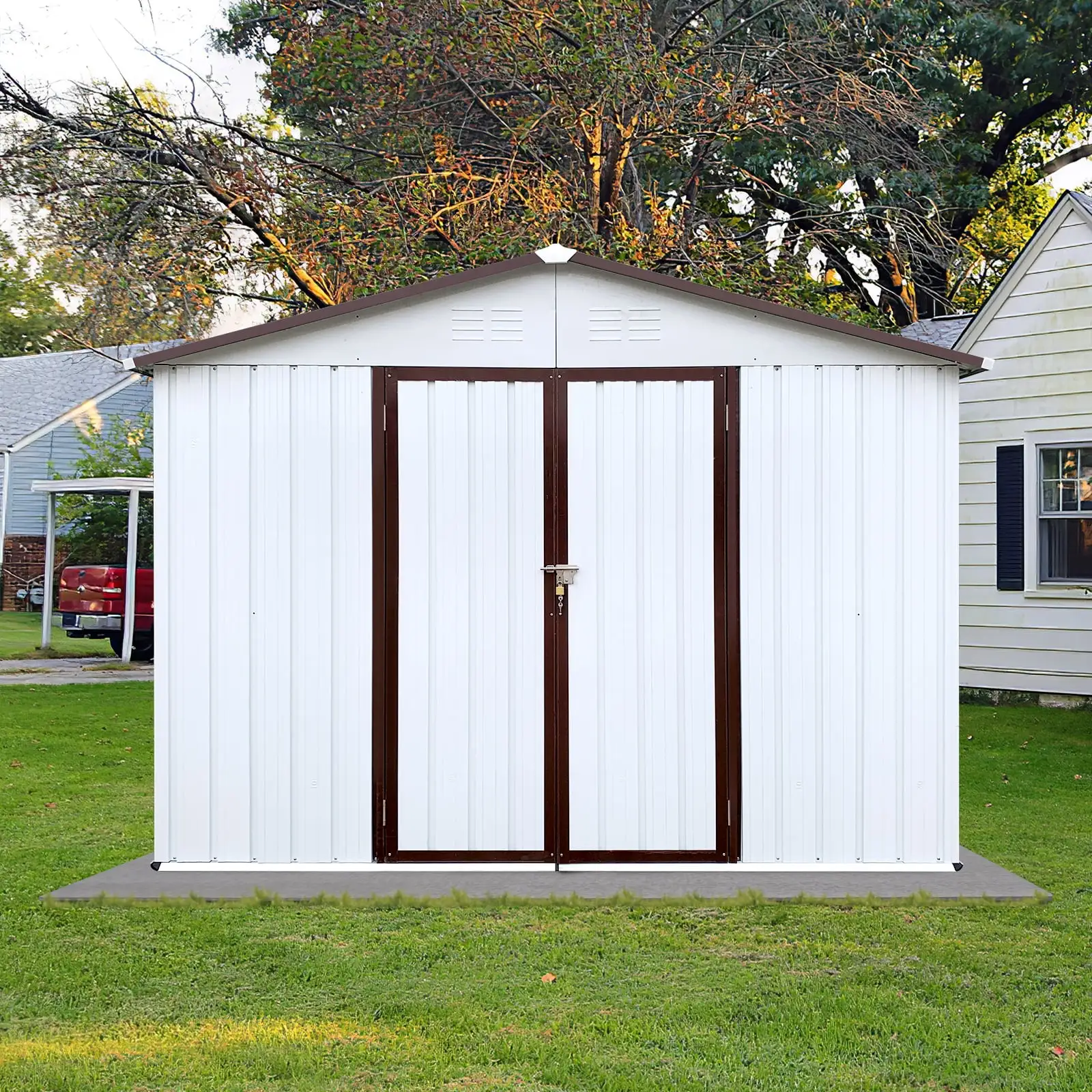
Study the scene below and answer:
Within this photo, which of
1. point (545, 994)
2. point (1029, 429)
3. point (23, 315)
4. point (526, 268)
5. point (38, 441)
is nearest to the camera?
point (545, 994)

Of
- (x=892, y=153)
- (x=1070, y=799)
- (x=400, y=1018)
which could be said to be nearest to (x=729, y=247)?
(x=892, y=153)

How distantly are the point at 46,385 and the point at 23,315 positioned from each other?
9408mm

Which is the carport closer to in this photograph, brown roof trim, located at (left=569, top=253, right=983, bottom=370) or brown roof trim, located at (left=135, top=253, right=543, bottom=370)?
brown roof trim, located at (left=135, top=253, right=543, bottom=370)

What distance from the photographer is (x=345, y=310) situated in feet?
20.6

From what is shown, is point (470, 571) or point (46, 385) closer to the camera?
point (470, 571)

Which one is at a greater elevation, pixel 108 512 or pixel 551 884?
pixel 108 512

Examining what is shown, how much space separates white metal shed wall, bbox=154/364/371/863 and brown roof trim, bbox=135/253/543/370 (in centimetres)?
14

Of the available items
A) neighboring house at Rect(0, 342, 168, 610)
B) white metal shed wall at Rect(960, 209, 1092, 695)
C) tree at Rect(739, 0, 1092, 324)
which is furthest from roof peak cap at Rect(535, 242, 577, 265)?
neighboring house at Rect(0, 342, 168, 610)

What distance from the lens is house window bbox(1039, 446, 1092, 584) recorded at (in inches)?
468

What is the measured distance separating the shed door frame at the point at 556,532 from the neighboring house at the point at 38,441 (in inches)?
721

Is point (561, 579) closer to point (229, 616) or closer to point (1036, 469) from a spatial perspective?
point (229, 616)

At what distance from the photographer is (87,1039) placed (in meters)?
4.14

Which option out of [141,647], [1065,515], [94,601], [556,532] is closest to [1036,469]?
[1065,515]

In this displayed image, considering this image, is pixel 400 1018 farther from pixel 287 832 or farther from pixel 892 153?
pixel 892 153
